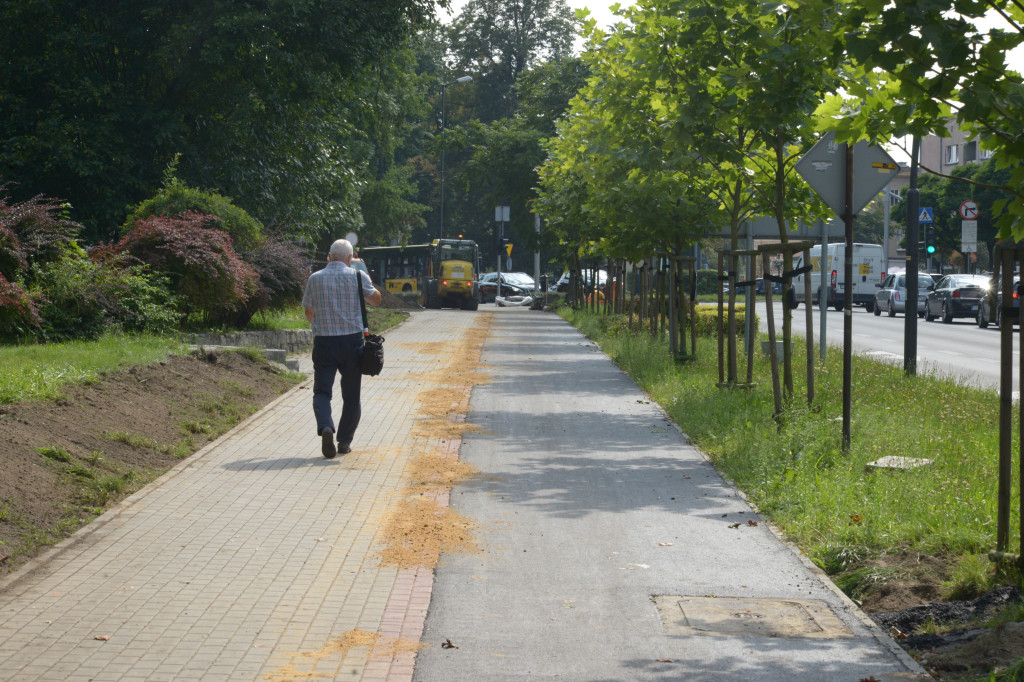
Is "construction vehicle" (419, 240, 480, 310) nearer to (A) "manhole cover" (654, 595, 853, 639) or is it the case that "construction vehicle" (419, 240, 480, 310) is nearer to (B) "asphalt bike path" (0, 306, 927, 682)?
(B) "asphalt bike path" (0, 306, 927, 682)

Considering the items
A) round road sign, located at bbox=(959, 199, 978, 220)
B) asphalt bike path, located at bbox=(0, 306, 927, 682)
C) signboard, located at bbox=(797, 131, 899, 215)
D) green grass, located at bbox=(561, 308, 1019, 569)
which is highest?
round road sign, located at bbox=(959, 199, 978, 220)

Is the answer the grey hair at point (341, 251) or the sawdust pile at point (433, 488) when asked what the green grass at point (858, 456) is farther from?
the grey hair at point (341, 251)

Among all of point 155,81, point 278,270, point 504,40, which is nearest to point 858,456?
point 278,270

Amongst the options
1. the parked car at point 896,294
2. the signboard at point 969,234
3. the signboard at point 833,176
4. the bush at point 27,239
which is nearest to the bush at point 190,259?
the bush at point 27,239

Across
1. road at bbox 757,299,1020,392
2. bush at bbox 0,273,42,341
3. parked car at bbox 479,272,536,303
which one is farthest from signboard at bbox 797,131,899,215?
parked car at bbox 479,272,536,303

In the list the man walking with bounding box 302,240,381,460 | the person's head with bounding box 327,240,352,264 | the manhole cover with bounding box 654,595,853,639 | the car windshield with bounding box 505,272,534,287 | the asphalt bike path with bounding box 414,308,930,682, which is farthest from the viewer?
the car windshield with bounding box 505,272,534,287

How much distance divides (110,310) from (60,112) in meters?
10.3

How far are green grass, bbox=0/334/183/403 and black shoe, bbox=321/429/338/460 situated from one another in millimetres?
2257

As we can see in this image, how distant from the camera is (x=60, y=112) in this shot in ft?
77.6

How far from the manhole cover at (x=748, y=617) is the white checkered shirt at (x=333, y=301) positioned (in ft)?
17.3

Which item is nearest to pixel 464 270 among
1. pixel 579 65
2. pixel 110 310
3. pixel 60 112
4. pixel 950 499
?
pixel 579 65

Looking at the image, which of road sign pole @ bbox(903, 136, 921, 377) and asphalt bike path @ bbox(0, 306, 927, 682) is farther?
road sign pole @ bbox(903, 136, 921, 377)

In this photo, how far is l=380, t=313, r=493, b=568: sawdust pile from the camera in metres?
6.84

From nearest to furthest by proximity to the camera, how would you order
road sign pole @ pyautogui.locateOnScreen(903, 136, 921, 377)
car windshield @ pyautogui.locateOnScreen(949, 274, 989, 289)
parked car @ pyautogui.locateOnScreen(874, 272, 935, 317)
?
1. road sign pole @ pyautogui.locateOnScreen(903, 136, 921, 377)
2. car windshield @ pyautogui.locateOnScreen(949, 274, 989, 289)
3. parked car @ pyautogui.locateOnScreen(874, 272, 935, 317)
